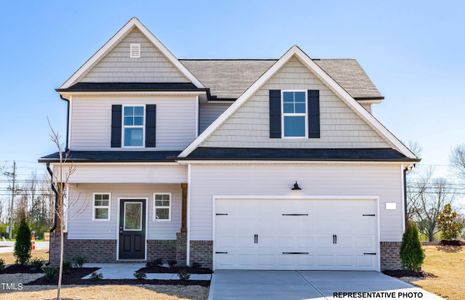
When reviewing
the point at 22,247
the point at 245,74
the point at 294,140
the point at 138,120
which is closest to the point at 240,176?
the point at 294,140

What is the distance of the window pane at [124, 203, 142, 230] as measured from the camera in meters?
17.5

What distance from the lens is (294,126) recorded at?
16078mm

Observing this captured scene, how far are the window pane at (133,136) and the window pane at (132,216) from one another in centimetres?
219

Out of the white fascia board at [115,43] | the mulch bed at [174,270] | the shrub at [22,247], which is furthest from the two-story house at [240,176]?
the shrub at [22,247]

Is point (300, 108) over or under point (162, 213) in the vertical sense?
over

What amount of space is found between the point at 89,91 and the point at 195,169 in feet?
17.3

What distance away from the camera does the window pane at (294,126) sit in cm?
1606

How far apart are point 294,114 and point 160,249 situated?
6.62 m

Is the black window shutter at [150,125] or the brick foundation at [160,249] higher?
the black window shutter at [150,125]

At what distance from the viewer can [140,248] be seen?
17391mm

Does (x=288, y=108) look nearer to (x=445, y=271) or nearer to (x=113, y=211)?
(x=113, y=211)

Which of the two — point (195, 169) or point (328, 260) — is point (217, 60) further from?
point (328, 260)

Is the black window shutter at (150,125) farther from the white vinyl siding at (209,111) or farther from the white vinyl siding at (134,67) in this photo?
the white vinyl siding at (209,111)

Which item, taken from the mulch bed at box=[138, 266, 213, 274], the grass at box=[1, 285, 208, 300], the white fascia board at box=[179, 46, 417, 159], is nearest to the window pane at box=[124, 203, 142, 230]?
the mulch bed at box=[138, 266, 213, 274]
